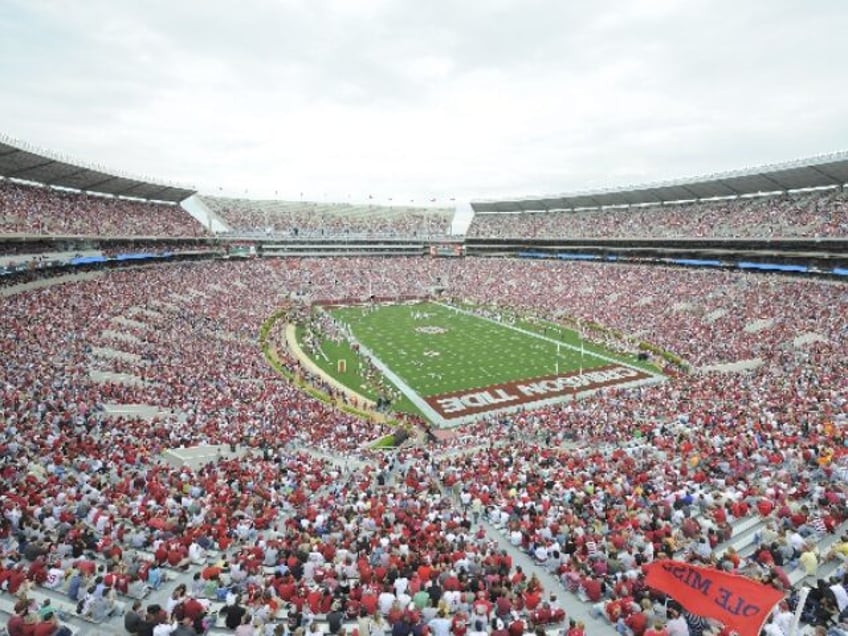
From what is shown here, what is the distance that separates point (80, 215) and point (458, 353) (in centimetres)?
3506

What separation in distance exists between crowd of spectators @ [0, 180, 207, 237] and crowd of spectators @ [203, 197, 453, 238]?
14492mm

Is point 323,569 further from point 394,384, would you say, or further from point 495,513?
point 394,384

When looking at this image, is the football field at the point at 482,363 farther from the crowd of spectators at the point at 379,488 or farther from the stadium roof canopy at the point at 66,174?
the stadium roof canopy at the point at 66,174

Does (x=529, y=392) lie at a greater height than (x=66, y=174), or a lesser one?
lesser

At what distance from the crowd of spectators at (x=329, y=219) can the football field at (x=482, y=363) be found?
112 ft

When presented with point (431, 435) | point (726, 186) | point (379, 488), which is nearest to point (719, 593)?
point (379, 488)

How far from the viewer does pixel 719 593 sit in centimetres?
634

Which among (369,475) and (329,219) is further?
(329,219)

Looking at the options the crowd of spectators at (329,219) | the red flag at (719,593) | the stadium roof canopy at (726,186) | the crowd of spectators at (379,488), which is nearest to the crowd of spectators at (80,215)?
the crowd of spectators at (379,488)

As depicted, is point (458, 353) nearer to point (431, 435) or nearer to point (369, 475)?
point (431, 435)

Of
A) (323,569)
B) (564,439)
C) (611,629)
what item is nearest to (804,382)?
(564,439)

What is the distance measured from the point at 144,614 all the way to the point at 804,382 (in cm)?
2419

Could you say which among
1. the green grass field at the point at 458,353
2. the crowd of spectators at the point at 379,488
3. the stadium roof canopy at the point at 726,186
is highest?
the stadium roof canopy at the point at 726,186

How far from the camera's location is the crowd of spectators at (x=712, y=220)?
132ft
